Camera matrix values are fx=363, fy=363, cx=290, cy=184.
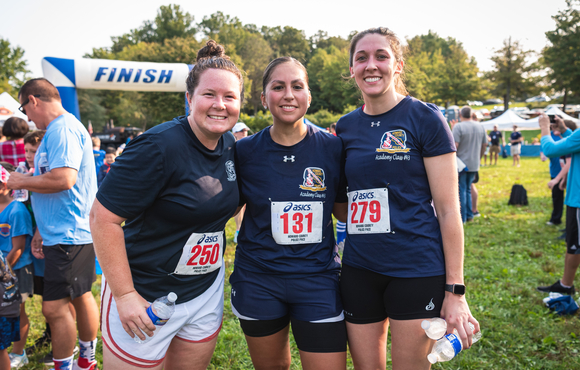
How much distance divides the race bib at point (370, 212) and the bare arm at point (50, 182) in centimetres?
212

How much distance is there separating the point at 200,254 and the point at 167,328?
0.42m

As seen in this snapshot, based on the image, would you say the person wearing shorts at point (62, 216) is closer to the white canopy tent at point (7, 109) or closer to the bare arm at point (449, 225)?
the bare arm at point (449, 225)

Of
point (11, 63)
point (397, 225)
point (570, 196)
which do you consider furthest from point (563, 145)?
point (11, 63)

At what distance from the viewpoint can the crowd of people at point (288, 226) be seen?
5.81ft

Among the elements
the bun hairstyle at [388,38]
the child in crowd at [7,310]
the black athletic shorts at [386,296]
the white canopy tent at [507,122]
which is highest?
the white canopy tent at [507,122]

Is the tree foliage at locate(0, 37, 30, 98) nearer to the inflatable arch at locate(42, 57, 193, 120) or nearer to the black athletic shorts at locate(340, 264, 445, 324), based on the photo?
the inflatable arch at locate(42, 57, 193, 120)

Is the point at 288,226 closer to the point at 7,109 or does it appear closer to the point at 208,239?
the point at 208,239

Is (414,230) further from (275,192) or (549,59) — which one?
(549,59)

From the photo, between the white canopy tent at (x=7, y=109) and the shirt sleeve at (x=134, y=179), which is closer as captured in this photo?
the shirt sleeve at (x=134, y=179)

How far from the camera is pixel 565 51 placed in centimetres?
3300

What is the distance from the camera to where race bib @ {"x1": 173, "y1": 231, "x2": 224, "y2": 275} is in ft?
6.25

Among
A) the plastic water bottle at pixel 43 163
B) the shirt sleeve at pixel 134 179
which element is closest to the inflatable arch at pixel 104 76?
the plastic water bottle at pixel 43 163

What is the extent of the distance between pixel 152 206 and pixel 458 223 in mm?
1542

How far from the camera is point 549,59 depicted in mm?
34156
